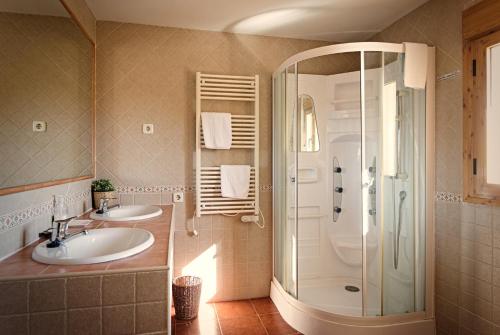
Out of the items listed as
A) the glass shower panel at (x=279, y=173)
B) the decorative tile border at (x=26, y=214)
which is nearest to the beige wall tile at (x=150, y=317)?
the decorative tile border at (x=26, y=214)

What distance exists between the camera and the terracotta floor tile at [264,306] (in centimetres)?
253

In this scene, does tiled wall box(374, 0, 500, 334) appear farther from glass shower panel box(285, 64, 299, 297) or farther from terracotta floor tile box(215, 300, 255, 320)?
terracotta floor tile box(215, 300, 255, 320)

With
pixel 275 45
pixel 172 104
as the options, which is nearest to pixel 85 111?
pixel 172 104

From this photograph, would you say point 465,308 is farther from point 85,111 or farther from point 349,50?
point 85,111

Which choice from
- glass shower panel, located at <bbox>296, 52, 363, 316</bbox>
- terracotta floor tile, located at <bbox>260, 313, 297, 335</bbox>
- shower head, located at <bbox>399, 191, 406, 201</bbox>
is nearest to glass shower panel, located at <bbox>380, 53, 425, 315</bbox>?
shower head, located at <bbox>399, 191, 406, 201</bbox>

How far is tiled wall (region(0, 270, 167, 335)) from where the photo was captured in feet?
3.23

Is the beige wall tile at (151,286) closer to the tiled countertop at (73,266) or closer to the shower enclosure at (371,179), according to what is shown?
the tiled countertop at (73,266)

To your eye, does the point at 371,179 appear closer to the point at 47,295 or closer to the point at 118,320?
the point at 118,320

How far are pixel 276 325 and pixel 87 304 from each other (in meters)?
1.69

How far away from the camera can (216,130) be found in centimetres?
255

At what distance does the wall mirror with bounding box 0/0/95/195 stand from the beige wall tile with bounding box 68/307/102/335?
0.63 meters

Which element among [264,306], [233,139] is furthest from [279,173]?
[264,306]

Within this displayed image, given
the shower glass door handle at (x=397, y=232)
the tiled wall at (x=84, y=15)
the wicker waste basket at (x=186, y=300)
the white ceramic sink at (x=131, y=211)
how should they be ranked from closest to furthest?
the tiled wall at (x=84, y=15) → the shower glass door handle at (x=397, y=232) → the white ceramic sink at (x=131, y=211) → the wicker waste basket at (x=186, y=300)

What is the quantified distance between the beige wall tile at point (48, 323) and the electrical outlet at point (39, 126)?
95cm
